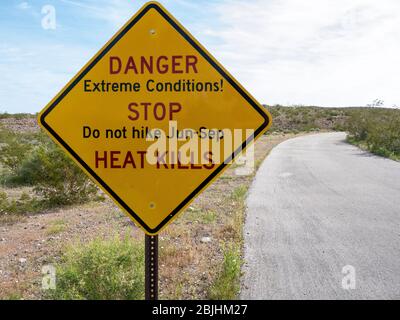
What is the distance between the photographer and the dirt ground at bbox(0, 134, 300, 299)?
4.59m

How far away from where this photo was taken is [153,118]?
2691 millimetres

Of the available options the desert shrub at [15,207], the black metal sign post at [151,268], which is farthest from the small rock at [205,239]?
the desert shrub at [15,207]

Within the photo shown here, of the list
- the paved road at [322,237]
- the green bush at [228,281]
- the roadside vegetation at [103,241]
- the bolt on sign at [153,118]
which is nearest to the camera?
the bolt on sign at [153,118]

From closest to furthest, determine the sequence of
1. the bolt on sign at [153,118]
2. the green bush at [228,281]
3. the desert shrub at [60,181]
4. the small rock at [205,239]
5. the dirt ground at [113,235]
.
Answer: the bolt on sign at [153,118] → the green bush at [228,281] → the dirt ground at [113,235] → the small rock at [205,239] → the desert shrub at [60,181]

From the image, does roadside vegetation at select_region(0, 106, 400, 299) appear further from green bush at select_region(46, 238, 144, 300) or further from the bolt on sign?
the bolt on sign

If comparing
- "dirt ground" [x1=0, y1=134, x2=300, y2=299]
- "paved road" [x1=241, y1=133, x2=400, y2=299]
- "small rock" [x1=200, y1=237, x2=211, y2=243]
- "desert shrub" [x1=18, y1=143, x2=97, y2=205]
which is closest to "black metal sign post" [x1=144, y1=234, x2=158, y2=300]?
"dirt ground" [x1=0, y1=134, x2=300, y2=299]

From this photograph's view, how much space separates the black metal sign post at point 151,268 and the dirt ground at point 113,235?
5.05ft

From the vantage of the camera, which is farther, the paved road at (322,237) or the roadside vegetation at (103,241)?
the paved road at (322,237)

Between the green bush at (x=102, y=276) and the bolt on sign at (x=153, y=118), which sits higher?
the bolt on sign at (x=153, y=118)

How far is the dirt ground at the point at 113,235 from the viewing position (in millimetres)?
4594

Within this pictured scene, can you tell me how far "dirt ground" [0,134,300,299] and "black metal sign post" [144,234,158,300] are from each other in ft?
5.05

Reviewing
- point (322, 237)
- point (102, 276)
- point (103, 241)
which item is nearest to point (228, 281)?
point (102, 276)

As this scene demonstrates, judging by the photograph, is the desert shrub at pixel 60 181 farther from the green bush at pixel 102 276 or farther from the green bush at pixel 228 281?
the green bush at pixel 228 281

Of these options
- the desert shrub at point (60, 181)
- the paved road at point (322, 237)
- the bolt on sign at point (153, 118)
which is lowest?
the paved road at point (322, 237)
